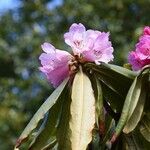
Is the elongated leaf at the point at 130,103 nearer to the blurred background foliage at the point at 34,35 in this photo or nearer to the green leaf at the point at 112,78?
the green leaf at the point at 112,78

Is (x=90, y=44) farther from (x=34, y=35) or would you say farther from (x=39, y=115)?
(x=34, y=35)

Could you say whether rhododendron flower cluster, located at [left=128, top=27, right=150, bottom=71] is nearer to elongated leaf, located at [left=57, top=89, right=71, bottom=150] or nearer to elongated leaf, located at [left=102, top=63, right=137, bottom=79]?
elongated leaf, located at [left=102, top=63, right=137, bottom=79]

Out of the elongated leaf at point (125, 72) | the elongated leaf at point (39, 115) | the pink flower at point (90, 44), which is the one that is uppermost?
the pink flower at point (90, 44)

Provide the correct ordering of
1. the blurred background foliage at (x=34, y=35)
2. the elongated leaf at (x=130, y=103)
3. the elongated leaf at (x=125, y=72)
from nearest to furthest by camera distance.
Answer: the elongated leaf at (x=130, y=103), the elongated leaf at (x=125, y=72), the blurred background foliage at (x=34, y=35)

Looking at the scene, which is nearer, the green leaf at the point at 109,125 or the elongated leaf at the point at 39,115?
the elongated leaf at the point at 39,115

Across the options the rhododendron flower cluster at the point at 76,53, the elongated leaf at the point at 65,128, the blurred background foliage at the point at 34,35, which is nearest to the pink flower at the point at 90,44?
the rhododendron flower cluster at the point at 76,53

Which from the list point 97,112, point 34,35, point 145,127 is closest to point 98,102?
point 97,112
